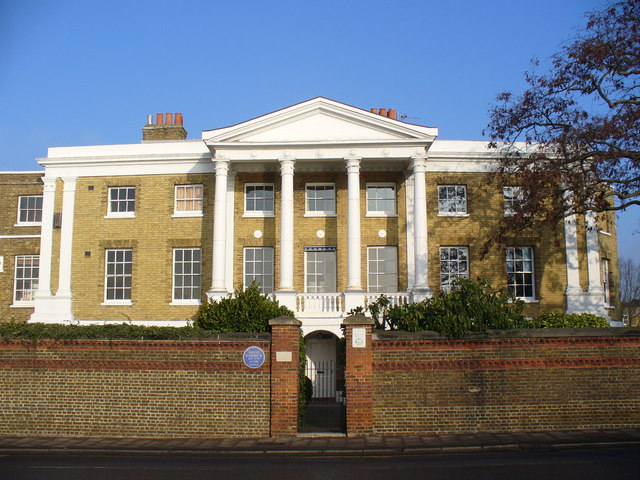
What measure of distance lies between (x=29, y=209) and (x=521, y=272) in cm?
2235

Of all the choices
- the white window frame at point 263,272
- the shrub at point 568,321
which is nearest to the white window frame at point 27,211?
the white window frame at point 263,272

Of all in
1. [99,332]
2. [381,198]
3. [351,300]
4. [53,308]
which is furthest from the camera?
[381,198]

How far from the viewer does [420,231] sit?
26141mm

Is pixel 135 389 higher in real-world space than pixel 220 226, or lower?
lower

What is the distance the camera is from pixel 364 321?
15766 mm

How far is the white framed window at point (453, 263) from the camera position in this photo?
27.7 m

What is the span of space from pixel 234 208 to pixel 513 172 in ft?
37.2

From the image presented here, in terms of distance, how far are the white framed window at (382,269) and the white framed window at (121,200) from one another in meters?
10.4

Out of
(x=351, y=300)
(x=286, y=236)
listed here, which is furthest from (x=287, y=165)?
(x=351, y=300)

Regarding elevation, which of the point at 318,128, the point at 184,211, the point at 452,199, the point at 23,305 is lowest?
the point at 23,305

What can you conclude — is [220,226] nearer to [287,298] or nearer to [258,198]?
[258,198]

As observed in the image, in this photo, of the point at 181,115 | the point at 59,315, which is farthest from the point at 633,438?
the point at 181,115

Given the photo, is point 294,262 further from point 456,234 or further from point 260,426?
point 260,426

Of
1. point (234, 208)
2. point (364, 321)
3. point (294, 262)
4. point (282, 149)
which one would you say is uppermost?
point (282, 149)
